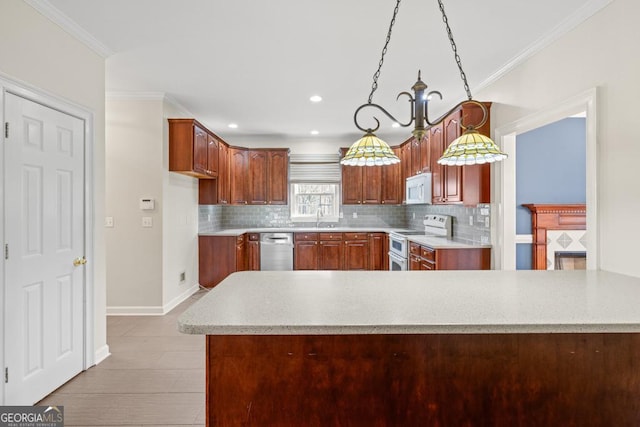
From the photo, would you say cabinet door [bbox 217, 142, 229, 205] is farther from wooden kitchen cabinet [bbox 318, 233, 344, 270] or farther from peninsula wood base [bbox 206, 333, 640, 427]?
peninsula wood base [bbox 206, 333, 640, 427]

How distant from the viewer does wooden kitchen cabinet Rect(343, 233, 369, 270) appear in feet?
18.8

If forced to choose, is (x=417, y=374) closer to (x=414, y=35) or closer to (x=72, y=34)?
(x=414, y=35)

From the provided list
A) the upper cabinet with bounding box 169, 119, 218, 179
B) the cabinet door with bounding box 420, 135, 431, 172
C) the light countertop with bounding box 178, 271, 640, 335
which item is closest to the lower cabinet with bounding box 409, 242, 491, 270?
the cabinet door with bounding box 420, 135, 431, 172

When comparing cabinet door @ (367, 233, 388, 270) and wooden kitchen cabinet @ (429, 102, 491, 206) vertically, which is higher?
wooden kitchen cabinet @ (429, 102, 491, 206)

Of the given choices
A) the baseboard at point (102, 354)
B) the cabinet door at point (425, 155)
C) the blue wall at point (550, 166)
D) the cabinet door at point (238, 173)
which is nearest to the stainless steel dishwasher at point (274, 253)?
the cabinet door at point (238, 173)

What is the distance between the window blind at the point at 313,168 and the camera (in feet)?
20.4

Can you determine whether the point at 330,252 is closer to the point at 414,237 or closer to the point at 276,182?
the point at 276,182

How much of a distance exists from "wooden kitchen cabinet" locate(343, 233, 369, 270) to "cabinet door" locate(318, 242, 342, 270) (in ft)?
0.33

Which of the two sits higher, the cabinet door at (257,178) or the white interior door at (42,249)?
the cabinet door at (257,178)

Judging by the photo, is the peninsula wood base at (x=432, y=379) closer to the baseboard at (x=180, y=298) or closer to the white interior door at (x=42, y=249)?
the white interior door at (x=42, y=249)

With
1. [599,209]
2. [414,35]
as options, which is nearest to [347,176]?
[414,35]

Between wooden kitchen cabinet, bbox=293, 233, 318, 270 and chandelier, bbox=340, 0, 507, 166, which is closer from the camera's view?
chandelier, bbox=340, 0, 507, 166

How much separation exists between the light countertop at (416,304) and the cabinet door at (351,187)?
403 cm

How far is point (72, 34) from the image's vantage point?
2.49 metres
